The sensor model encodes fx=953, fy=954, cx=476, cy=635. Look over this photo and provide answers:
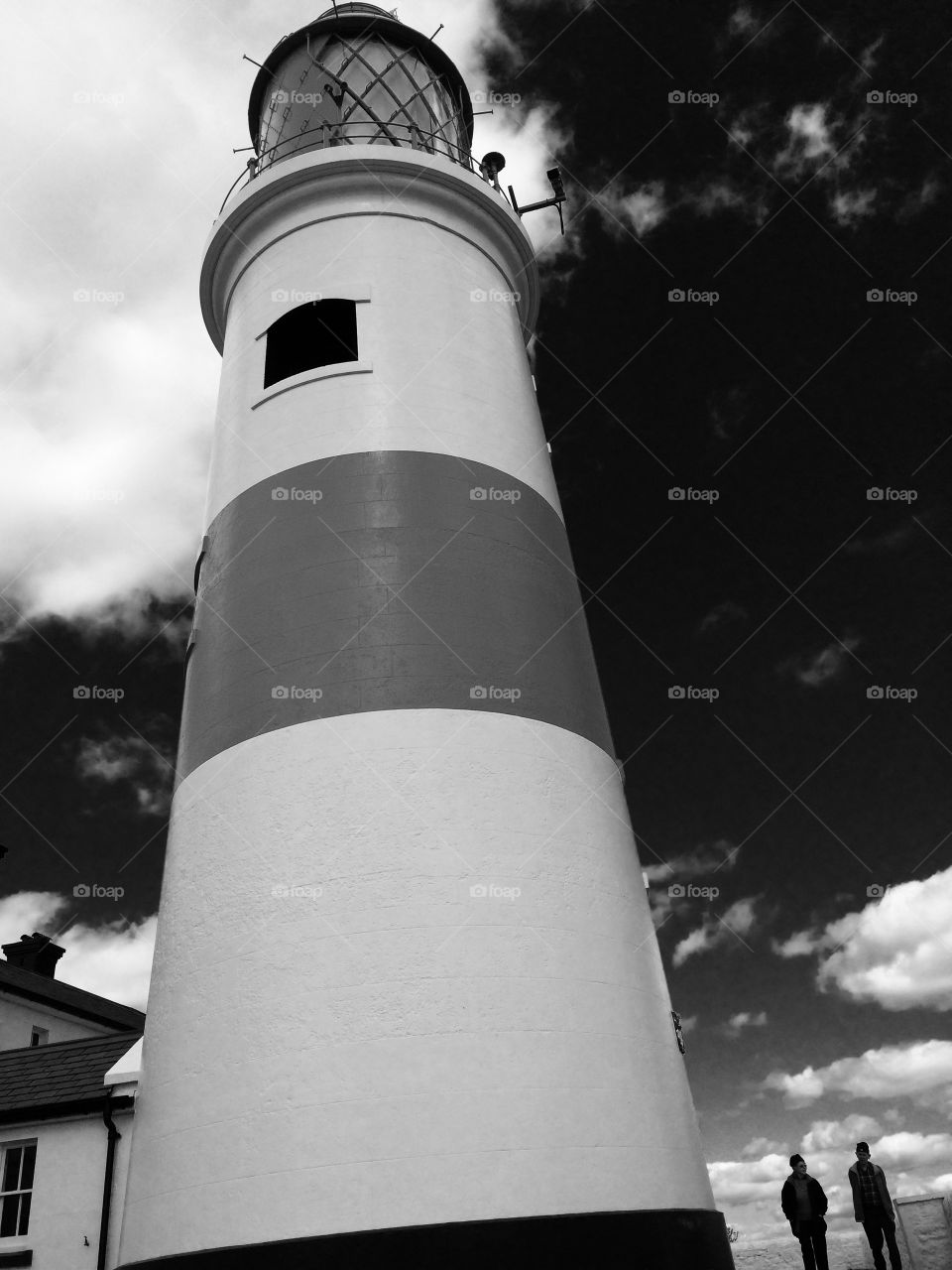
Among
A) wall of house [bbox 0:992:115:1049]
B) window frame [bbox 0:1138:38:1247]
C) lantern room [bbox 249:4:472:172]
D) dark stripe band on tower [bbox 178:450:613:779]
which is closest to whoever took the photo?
dark stripe band on tower [bbox 178:450:613:779]

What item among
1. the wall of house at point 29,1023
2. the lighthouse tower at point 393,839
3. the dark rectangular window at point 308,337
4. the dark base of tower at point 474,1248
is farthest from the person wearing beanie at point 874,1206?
the wall of house at point 29,1023

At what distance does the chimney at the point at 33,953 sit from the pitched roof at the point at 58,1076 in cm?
1642

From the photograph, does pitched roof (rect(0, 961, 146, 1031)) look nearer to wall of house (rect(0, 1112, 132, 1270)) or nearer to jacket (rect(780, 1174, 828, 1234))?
wall of house (rect(0, 1112, 132, 1270))

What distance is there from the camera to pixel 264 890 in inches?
259

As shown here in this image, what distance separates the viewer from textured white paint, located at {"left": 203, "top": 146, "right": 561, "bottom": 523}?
27.9 feet

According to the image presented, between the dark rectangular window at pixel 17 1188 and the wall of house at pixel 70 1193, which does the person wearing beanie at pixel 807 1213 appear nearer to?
the wall of house at pixel 70 1193

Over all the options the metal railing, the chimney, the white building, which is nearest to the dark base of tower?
the white building

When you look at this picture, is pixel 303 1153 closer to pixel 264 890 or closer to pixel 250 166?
pixel 264 890

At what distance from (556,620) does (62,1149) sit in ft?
24.0

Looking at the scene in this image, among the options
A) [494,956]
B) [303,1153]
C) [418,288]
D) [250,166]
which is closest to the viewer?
[303,1153]

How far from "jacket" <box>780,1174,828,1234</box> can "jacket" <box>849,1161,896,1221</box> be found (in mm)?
282

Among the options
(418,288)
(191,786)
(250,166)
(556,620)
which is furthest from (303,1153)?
(250,166)

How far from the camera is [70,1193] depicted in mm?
9359

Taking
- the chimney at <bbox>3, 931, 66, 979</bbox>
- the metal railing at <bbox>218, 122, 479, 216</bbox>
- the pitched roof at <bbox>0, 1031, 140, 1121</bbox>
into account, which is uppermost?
the metal railing at <bbox>218, 122, 479, 216</bbox>
